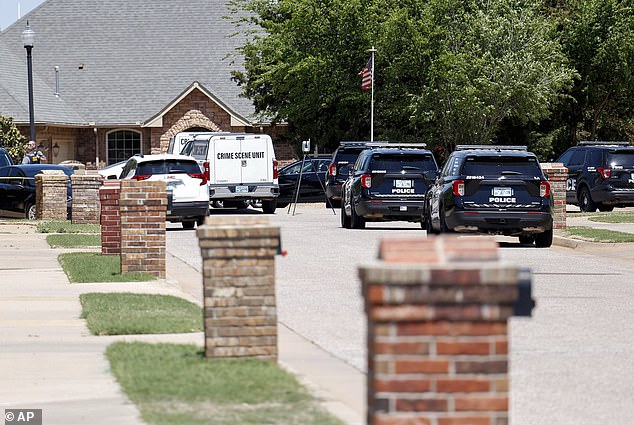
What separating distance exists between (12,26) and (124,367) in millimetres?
58684

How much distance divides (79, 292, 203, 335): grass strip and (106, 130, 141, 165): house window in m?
47.1

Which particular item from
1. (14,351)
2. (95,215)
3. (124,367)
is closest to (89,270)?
(14,351)

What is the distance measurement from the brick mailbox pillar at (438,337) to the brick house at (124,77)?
53.3 metres

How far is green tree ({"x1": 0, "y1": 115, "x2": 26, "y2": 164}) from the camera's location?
169 feet

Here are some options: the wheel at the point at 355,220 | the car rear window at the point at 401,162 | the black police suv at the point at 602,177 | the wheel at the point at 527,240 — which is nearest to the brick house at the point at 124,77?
the black police suv at the point at 602,177

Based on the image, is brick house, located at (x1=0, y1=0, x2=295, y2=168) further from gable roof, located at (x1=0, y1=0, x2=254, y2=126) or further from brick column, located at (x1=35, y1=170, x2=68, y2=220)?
brick column, located at (x1=35, y1=170, x2=68, y2=220)

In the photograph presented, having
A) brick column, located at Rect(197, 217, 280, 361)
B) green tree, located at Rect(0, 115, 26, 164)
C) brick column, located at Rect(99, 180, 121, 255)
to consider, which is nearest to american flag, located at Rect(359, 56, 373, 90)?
green tree, located at Rect(0, 115, 26, 164)

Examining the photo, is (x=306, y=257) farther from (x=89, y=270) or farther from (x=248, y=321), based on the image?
(x=248, y=321)

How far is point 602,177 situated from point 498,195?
12321mm

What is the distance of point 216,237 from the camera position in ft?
32.1

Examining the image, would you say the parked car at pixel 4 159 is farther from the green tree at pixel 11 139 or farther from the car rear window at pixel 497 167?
the green tree at pixel 11 139

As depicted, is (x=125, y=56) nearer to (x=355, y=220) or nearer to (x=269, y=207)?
(x=269, y=207)

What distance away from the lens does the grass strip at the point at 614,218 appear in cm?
3069

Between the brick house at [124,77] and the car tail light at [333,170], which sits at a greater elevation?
the brick house at [124,77]
